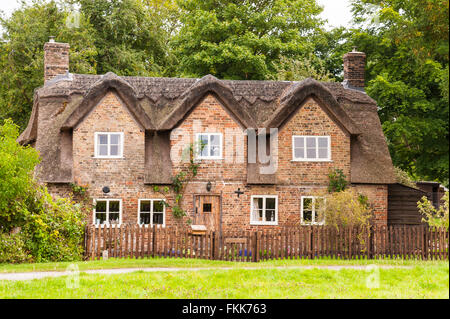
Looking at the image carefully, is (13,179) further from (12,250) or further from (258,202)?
(258,202)

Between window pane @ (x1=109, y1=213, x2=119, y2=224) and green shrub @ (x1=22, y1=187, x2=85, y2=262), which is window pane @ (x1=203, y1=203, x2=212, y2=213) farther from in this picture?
green shrub @ (x1=22, y1=187, x2=85, y2=262)

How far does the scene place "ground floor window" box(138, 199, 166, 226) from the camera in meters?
25.9

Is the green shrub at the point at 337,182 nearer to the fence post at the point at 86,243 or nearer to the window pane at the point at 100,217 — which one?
the window pane at the point at 100,217

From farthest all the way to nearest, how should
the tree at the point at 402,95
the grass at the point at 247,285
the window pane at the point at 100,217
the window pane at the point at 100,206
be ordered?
the tree at the point at 402,95 → the window pane at the point at 100,206 → the window pane at the point at 100,217 → the grass at the point at 247,285

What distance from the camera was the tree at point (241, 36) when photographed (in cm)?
3934

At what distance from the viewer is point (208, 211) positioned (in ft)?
86.0

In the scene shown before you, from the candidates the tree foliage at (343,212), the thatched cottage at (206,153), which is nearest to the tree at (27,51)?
the thatched cottage at (206,153)

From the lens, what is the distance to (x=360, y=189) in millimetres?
26641

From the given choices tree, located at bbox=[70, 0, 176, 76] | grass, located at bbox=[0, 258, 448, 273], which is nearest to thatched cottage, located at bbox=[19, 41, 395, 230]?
grass, located at bbox=[0, 258, 448, 273]

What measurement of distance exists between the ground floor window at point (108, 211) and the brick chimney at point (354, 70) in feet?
41.5

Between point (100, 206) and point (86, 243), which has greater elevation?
point (100, 206)

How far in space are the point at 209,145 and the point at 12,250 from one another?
32.0ft

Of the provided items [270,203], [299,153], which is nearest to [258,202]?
[270,203]

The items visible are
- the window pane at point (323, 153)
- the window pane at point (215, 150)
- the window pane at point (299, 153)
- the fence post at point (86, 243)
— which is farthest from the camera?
the window pane at point (323, 153)
